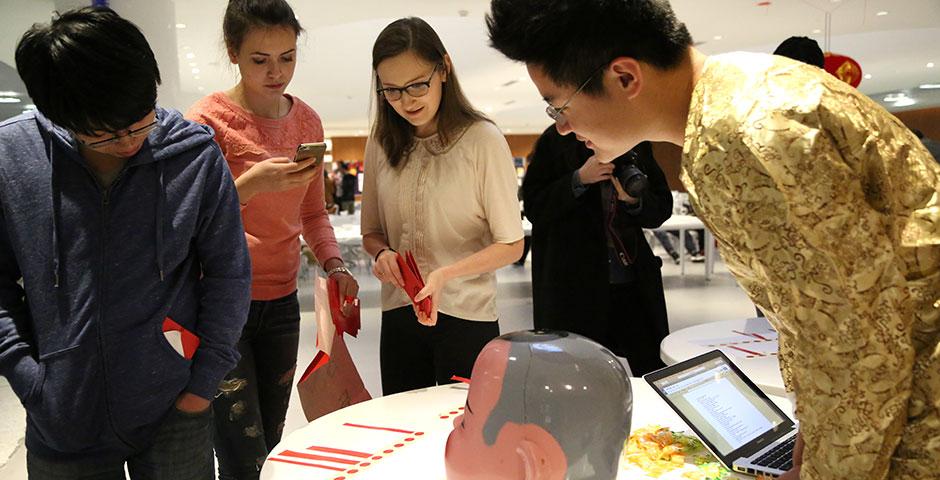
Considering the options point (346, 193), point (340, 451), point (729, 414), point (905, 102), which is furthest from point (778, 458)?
point (905, 102)

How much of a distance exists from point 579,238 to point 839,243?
194cm

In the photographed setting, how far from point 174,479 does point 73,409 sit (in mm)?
230

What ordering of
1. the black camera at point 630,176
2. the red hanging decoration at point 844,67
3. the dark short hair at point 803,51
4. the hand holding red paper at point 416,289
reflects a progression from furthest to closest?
the red hanging decoration at point 844,67
the black camera at point 630,176
the dark short hair at point 803,51
the hand holding red paper at point 416,289

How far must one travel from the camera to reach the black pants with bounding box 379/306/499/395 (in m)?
2.08

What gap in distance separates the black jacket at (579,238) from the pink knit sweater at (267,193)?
98 cm

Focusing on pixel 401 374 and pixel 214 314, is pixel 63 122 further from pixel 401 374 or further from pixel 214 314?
pixel 401 374

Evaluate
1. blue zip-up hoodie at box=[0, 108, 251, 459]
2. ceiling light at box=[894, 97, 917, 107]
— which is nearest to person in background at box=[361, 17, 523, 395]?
blue zip-up hoodie at box=[0, 108, 251, 459]

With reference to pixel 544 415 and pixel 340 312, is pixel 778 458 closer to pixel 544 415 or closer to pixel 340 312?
pixel 544 415

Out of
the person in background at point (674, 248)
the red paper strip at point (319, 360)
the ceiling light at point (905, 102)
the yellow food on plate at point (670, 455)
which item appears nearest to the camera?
the yellow food on plate at point (670, 455)

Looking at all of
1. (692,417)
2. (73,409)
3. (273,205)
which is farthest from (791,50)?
(73,409)

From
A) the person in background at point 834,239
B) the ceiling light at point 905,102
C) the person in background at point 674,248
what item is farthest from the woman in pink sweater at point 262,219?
the ceiling light at point 905,102

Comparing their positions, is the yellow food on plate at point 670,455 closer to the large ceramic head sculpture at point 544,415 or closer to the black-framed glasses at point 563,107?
the large ceramic head sculpture at point 544,415

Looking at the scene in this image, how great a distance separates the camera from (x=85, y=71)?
1.29 metres

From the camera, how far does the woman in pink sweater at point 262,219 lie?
195 centimetres
